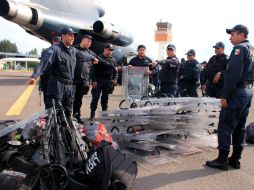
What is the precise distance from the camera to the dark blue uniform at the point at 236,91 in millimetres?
4699

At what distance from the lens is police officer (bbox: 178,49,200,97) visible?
8.97 metres

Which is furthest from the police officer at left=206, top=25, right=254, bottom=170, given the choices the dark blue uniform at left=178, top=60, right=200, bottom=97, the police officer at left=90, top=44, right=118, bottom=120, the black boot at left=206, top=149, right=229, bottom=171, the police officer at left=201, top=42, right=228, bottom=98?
the dark blue uniform at left=178, top=60, right=200, bottom=97

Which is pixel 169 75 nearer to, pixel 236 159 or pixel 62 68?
pixel 62 68

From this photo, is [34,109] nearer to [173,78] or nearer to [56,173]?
[173,78]

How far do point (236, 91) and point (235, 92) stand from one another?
19 mm

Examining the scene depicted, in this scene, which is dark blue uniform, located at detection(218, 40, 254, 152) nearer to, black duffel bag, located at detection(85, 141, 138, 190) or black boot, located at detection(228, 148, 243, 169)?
black boot, located at detection(228, 148, 243, 169)

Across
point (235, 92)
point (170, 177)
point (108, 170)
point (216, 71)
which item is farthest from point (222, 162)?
point (216, 71)

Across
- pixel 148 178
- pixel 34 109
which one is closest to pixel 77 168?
pixel 148 178

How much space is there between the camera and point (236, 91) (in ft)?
16.0

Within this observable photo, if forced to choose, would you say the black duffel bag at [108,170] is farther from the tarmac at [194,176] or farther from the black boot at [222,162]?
the black boot at [222,162]

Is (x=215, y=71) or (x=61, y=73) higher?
(x=215, y=71)

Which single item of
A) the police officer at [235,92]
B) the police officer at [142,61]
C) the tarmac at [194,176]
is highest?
the police officer at [142,61]

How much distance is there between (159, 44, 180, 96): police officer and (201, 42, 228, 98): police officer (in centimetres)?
74

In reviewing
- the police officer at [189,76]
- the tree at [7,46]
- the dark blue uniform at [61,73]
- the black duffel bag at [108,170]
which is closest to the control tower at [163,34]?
the police officer at [189,76]
